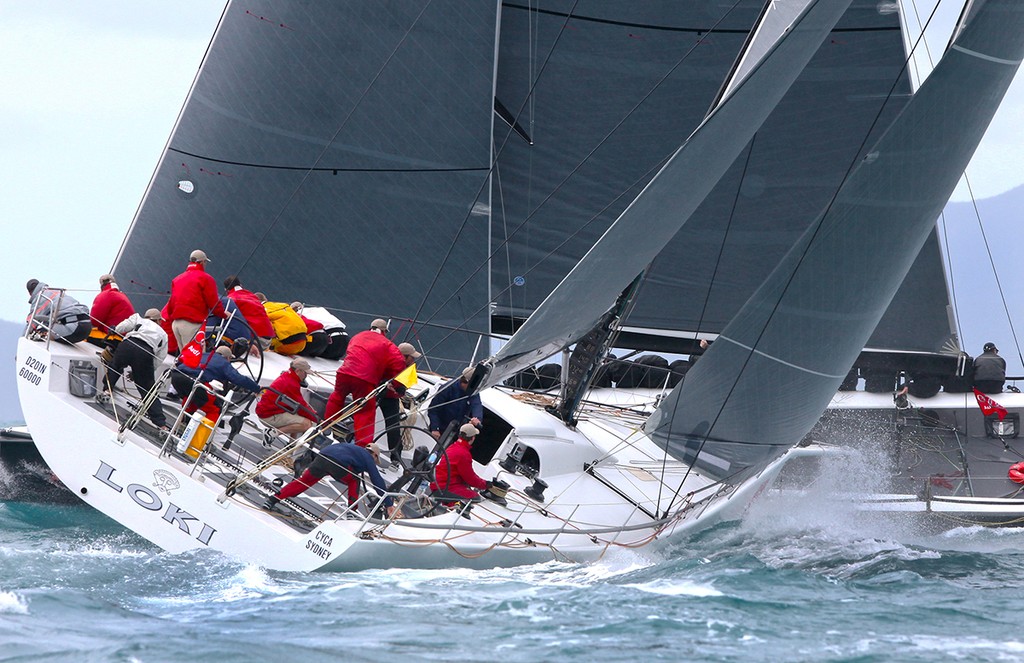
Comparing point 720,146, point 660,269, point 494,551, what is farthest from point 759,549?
point 660,269

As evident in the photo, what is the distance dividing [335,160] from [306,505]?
4.73m

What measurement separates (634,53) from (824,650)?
292 inches

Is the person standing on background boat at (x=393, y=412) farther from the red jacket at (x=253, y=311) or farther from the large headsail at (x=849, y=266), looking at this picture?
the large headsail at (x=849, y=266)

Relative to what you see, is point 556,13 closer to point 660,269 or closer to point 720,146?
point 660,269

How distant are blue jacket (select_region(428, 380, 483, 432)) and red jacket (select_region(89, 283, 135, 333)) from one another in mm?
2184

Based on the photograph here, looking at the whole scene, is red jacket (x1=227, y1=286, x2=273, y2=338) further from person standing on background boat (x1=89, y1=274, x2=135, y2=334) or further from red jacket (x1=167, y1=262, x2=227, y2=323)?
person standing on background boat (x1=89, y1=274, x2=135, y2=334)

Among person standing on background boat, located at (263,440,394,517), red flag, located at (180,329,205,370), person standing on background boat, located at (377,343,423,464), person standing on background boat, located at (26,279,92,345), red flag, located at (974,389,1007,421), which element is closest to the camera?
person standing on background boat, located at (263,440,394,517)

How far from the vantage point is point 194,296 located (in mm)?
8977

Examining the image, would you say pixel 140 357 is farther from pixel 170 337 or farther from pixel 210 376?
pixel 170 337

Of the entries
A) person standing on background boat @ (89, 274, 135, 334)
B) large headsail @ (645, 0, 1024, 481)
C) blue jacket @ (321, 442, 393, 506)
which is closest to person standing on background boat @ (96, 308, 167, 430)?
person standing on background boat @ (89, 274, 135, 334)

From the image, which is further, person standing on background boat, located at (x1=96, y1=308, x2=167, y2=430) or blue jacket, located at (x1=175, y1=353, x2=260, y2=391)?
person standing on background boat, located at (x1=96, y1=308, x2=167, y2=430)

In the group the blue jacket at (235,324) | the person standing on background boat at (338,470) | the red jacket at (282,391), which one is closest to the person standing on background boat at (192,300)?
the blue jacket at (235,324)

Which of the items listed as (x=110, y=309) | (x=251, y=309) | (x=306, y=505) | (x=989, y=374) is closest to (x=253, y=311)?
(x=251, y=309)

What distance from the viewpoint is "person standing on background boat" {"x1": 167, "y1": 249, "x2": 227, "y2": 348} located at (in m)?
8.94
